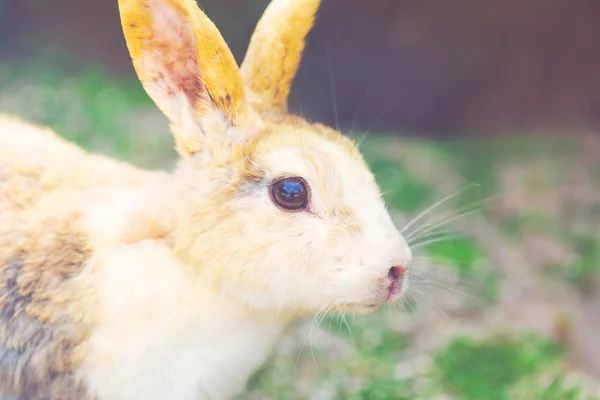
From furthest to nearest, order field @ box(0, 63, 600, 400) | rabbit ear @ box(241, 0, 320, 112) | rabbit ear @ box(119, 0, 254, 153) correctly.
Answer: field @ box(0, 63, 600, 400), rabbit ear @ box(241, 0, 320, 112), rabbit ear @ box(119, 0, 254, 153)

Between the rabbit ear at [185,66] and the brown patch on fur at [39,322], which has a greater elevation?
the rabbit ear at [185,66]

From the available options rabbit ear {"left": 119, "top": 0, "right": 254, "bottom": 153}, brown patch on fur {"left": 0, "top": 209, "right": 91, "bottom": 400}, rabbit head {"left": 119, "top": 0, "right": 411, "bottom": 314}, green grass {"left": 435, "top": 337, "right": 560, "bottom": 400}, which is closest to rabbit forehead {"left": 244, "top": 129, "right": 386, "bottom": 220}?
rabbit head {"left": 119, "top": 0, "right": 411, "bottom": 314}

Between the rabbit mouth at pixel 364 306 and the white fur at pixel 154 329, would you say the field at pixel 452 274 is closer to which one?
the rabbit mouth at pixel 364 306

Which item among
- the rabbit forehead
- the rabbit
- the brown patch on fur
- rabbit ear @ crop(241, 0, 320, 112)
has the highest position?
rabbit ear @ crop(241, 0, 320, 112)

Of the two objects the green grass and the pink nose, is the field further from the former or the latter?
the pink nose

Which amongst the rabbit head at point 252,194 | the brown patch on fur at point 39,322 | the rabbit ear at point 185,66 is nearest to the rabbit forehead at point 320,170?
the rabbit head at point 252,194

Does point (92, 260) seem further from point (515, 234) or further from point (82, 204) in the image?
point (515, 234)

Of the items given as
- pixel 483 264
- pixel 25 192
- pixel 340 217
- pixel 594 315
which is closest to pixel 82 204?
pixel 25 192
